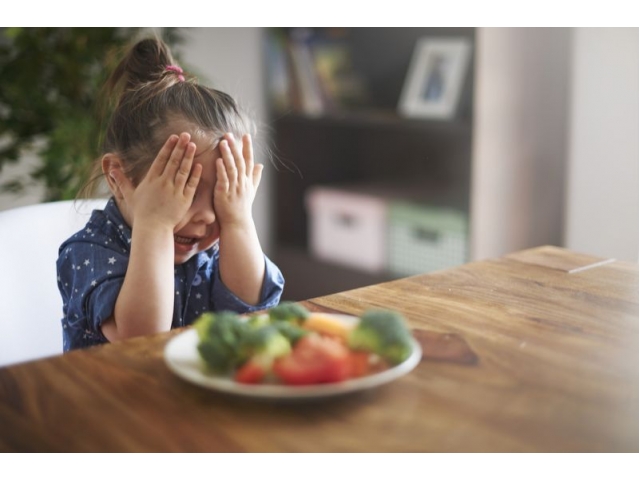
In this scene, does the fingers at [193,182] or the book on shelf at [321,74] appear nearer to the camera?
the fingers at [193,182]

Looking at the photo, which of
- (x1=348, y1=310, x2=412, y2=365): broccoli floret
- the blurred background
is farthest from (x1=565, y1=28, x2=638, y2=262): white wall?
(x1=348, y1=310, x2=412, y2=365): broccoli floret

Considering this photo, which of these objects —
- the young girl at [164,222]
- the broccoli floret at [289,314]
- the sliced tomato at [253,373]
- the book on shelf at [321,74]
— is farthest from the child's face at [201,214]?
the book on shelf at [321,74]

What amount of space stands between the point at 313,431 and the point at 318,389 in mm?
35

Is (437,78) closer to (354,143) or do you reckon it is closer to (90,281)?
(354,143)

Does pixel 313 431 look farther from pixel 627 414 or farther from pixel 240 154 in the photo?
pixel 240 154

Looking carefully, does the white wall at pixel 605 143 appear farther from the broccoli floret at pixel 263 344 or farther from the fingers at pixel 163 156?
the broccoli floret at pixel 263 344

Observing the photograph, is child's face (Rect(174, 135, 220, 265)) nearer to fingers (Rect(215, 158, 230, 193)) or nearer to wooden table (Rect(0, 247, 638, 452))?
fingers (Rect(215, 158, 230, 193))

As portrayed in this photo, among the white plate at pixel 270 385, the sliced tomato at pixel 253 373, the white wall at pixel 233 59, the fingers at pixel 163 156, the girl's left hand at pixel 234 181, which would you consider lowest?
the white plate at pixel 270 385

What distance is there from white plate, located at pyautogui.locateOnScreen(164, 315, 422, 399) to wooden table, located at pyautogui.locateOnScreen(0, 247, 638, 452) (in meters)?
0.02

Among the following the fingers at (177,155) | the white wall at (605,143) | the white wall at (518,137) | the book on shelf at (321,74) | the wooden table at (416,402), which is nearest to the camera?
the wooden table at (416,402)

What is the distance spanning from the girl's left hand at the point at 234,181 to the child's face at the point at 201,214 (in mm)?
11

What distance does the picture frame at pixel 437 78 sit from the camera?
253 cm

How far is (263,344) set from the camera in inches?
25.9

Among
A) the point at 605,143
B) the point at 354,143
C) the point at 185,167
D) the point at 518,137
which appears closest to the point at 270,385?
the point at 185,167
